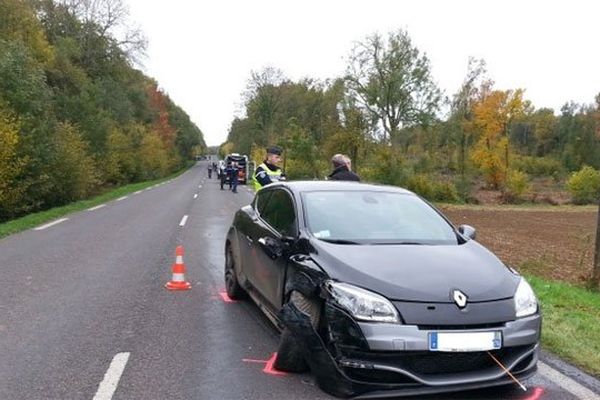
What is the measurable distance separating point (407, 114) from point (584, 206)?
15853 mm

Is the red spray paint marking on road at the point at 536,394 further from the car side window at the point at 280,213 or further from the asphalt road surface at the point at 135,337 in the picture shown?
the car side window at the point at 280,213

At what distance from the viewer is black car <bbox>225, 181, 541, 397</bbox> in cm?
397

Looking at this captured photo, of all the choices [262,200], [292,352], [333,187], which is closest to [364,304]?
[292,352]

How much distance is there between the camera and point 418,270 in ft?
→ 14.4

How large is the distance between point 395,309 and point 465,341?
50 cm

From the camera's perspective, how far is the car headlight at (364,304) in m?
4.01

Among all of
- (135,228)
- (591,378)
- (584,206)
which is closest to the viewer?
(591,378)

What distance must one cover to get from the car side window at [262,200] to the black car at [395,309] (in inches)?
55.6

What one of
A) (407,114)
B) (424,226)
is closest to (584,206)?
(407,114)

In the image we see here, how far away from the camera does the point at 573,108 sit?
100062 mm

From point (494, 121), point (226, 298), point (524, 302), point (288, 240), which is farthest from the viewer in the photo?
point (494, 121)

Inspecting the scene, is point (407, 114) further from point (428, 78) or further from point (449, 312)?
point (449, 312)

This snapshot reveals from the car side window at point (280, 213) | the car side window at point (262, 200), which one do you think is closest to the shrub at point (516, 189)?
the car side window at point (262, 200)

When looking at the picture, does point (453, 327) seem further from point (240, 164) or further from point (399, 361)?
point (240, 164)
